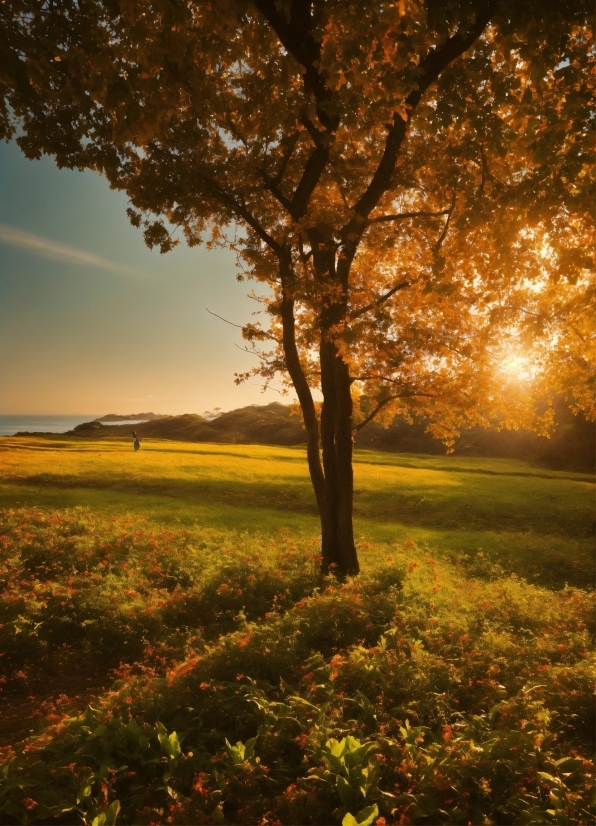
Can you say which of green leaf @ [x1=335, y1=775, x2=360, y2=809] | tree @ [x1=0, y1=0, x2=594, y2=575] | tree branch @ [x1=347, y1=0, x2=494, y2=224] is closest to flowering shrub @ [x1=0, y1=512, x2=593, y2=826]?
green leaf @ [x1=335, y1=775, x2=360, y2=809]

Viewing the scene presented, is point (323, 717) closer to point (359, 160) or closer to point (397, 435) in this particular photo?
point (359, 160)

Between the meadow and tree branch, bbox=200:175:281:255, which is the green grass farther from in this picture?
tree branch, bbox=200:175:281:255

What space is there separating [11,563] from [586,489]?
35784mm

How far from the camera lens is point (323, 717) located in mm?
7309

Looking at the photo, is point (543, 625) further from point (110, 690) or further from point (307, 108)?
point (307, 108)

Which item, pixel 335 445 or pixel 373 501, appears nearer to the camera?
pixel 335 445

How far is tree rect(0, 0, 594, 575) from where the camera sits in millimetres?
8258

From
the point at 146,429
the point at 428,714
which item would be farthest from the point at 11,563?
the point at 146,429

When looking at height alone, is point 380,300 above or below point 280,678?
above

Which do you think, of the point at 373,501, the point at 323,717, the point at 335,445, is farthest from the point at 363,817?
the point at 373,501

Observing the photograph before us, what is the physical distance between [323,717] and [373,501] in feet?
84.0

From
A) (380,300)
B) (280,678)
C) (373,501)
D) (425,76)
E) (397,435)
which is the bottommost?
(373,501)

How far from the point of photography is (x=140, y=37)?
26.2 ft

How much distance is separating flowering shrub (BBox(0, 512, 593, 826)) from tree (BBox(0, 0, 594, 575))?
16.1ft
